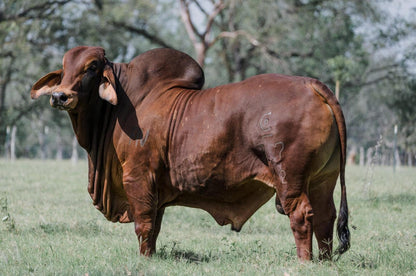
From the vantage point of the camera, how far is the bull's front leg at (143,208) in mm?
4664

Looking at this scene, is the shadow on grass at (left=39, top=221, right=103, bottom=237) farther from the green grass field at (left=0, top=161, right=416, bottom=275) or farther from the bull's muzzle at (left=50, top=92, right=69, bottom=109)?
the bull's muzzle at (left=50, top=92, right=69, bottom=109)

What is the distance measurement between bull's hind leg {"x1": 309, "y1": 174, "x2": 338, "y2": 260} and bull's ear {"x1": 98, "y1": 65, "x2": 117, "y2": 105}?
1819 millimetres

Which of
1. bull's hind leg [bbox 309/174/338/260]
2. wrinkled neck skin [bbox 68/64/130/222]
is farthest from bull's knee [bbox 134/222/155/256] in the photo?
bull's hind leg [bbox 309/174/338/260]

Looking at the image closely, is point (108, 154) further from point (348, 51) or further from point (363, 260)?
point (348, 51)

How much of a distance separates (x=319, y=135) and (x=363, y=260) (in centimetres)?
130

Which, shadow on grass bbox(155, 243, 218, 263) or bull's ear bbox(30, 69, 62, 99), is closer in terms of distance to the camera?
shadow on grass bbox(155, 243, 218, 263)

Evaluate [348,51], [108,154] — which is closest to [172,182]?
[108,154]

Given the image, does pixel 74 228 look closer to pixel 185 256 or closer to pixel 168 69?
pixel 185 256

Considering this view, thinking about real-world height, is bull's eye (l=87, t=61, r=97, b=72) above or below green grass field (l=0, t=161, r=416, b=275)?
above

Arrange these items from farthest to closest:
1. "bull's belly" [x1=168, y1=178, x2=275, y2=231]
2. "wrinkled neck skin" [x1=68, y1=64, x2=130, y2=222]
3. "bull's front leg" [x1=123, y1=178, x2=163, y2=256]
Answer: "wrinkled neck skin" [x1=68, y1=64, x2=130, y2=222] < "bull's front leg" [x1=123, y1=178, x2=163, y2=256] < "bull's belly" [x1=168, y1=178, x2=275, y2=231]

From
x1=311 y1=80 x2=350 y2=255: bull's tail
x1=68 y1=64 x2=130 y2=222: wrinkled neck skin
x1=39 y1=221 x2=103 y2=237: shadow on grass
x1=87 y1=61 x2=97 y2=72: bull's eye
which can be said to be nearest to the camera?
x1=311 y1=80 x2=350 y2=255: bull's tail

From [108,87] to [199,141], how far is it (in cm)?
97

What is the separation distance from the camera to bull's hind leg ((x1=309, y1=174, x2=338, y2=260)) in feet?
14.7

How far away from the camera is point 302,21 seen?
69.7 feet
